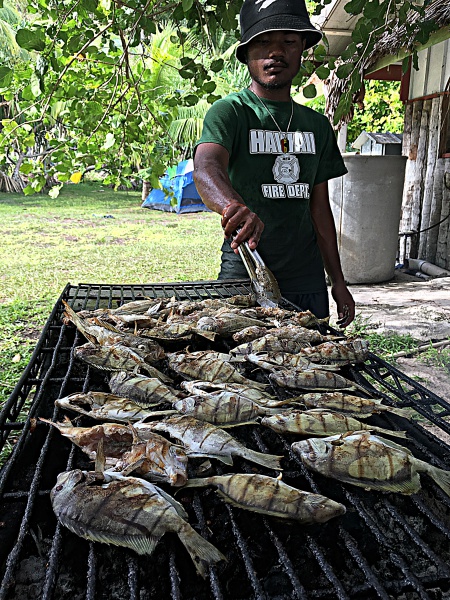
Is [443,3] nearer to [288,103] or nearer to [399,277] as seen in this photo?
[288,103]

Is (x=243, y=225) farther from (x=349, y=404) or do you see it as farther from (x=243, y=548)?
(x=243, y=548)

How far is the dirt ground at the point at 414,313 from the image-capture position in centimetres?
574

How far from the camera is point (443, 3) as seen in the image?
6.73 m

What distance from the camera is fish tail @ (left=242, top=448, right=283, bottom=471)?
1.80 metres

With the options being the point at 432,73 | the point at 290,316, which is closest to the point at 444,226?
the point at 432,73

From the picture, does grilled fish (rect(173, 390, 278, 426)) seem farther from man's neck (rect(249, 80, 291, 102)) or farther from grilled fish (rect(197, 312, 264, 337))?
man's neck (rect(249, 80, 291, 102))

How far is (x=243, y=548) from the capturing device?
1479 millimetres

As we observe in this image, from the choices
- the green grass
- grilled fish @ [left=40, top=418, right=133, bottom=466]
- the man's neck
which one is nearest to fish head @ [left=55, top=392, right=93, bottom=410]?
grilled fish @ [left=40, top=418, right=133, bottom=466]

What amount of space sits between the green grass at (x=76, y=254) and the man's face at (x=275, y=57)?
401cm

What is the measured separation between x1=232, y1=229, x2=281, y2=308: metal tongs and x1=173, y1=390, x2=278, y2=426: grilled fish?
3.89 ft

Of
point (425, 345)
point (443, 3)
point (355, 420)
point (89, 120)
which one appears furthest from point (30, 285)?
point (355, 420)

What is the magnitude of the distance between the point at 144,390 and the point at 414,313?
20.1 ft

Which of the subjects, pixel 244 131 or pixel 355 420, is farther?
pixel 244 131

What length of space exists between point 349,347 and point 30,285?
28.0 ft
